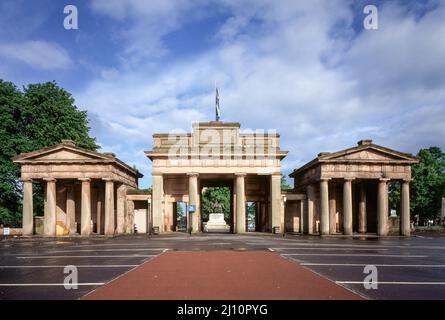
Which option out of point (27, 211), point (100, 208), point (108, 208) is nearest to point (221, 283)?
point (108, 208)

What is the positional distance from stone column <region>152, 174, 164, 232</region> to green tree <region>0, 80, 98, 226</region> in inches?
444

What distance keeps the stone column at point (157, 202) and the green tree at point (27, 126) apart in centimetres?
1127

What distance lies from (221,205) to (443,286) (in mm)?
75606

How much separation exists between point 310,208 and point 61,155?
95.1 feet

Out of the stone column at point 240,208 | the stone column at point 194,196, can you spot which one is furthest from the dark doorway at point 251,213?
the stone column at point 194,196

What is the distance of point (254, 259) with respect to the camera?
17.9 m

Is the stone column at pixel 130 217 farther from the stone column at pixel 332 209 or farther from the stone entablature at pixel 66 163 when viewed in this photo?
the stone column at pixel 332 209

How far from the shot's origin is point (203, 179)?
51.0 m

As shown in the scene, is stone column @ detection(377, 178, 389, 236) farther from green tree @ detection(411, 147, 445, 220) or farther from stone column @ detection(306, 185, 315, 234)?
green tree @ detection(411, 147, 445, 220)

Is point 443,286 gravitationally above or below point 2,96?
below

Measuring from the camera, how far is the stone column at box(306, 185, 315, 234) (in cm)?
4653

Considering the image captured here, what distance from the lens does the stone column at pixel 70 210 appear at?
44.8m

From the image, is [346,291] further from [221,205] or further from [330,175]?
[221,205]
